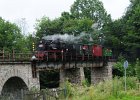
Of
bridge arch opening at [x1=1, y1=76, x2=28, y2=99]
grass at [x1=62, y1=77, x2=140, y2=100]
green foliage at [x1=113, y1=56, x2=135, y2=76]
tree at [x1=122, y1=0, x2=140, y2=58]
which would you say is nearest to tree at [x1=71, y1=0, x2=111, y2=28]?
tree at [x1=122, y1=0, x2=140, y2=58]

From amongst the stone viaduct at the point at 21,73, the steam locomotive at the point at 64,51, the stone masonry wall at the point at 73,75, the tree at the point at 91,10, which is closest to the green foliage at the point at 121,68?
the steam locomotive at the point at 64,51

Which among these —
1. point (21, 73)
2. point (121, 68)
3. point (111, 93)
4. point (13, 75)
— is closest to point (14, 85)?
point (21, 73)

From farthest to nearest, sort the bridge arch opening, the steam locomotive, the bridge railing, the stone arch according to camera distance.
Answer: the steam locomotive, the bridge arch opening, the stone arch, the bridge railing

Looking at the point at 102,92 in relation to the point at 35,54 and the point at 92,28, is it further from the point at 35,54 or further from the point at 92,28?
the point at 92,28

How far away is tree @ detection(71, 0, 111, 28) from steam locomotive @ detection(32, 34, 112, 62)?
30532mm

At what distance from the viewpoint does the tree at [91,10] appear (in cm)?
8356

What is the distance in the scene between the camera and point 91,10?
8462 cm

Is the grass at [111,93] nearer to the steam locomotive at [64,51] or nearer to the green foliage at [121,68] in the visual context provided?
the steam locomotive at [64,51]

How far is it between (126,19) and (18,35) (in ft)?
60.7

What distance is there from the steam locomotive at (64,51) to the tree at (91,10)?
30.5m

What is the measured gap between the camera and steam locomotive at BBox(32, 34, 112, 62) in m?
42.3

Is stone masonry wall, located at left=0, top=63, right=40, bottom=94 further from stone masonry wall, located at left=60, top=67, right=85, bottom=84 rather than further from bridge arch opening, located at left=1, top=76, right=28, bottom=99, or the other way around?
stone masonry wall, located at left=60, top=67, right=85, bottom=84

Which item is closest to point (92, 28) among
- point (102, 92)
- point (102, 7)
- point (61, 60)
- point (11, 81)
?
point (102, 7)

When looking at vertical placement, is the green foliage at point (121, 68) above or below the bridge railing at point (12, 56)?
below
